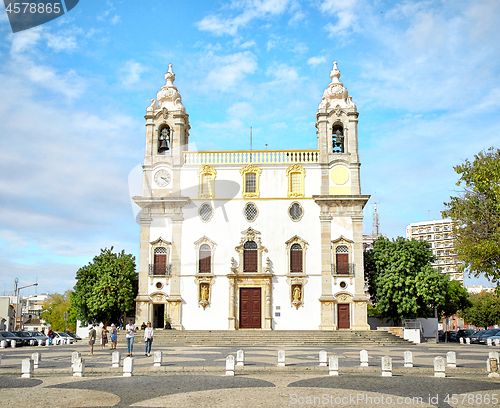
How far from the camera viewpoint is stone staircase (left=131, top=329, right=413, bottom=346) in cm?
3053

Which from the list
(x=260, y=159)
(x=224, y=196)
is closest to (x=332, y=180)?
(x=260, y=159)

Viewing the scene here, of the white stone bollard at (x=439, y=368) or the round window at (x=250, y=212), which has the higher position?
the round window at (x=250, y=212)

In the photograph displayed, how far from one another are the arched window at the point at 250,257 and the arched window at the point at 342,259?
565 cm

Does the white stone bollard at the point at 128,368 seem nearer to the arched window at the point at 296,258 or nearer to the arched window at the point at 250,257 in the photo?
the arched window at the point at 250,257

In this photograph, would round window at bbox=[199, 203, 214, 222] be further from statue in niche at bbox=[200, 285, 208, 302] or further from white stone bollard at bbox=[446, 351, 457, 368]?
white stone bollard at bbox=[446, 351, 457, 368]

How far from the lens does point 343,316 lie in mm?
34719

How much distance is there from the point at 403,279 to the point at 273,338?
9967 millimetres

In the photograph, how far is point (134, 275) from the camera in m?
38.3

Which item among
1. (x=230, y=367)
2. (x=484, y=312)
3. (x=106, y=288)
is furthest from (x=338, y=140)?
(x=484, y=312)

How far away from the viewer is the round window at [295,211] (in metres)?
36.4

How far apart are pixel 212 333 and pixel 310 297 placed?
7144 millimetres

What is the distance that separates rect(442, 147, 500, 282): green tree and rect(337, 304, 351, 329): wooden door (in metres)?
13.6

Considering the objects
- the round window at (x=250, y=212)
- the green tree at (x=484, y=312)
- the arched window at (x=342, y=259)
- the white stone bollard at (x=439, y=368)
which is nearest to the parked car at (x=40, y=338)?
the round window at (x=250, y=212)

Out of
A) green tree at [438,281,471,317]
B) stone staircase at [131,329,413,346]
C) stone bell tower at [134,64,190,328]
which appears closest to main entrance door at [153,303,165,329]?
stone bell tower at [134,64,190,328]
